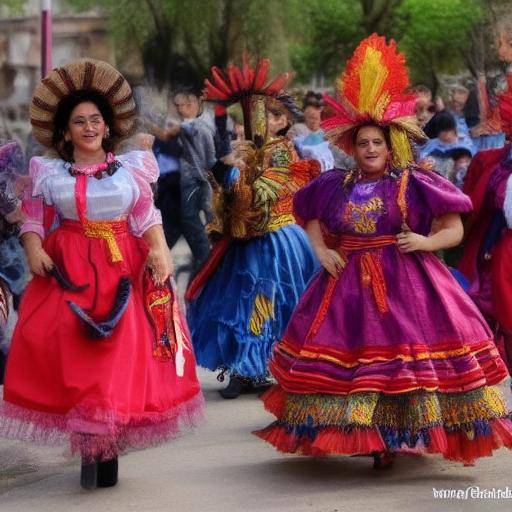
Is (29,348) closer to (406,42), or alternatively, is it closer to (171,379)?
(171,379)

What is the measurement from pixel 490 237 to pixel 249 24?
27.3 meters

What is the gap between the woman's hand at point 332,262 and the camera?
6441 millimetres

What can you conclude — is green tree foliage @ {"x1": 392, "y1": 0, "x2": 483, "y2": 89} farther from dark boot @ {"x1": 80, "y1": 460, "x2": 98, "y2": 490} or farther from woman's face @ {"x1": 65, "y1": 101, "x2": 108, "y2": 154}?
dark boot @ {"x1": 80, "y1": 460, "x2": 98, "y2": 490}

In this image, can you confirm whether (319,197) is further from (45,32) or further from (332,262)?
(45,32)

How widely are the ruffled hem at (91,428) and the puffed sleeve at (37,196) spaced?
0.85 meters

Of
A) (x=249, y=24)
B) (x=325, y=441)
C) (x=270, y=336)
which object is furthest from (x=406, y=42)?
(x=325, y=441)

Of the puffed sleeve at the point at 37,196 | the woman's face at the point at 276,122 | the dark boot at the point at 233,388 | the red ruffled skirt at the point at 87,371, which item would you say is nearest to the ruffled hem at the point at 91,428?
the red ruffled skirt at the point at 87,371

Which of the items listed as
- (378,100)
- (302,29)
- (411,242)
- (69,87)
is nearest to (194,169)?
(378,100)

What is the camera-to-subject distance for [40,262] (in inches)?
240

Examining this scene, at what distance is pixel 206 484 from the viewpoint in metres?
6.30

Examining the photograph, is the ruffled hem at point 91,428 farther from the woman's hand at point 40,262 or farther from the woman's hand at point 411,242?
the woman's hand at point 411,242

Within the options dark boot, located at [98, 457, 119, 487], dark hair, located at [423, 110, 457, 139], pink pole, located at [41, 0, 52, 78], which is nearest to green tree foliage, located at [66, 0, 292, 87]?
pink pole, located at [41, 0, 52, 78]

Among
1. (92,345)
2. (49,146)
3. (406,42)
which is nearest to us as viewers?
(92,345)

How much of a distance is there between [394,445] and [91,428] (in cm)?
141
